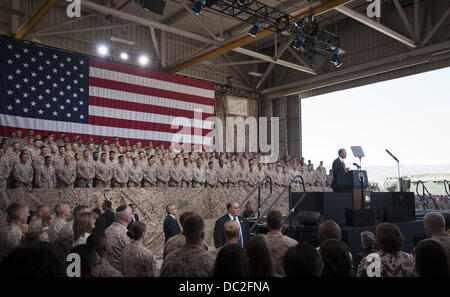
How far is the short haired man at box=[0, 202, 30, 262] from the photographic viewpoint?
3.58 metres

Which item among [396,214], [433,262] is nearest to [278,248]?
[433,262]

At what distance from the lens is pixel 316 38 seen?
11.2 metres

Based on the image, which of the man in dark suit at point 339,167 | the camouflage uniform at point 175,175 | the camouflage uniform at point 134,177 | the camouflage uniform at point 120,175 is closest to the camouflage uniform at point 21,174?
the camouflage uniform at point 120,175

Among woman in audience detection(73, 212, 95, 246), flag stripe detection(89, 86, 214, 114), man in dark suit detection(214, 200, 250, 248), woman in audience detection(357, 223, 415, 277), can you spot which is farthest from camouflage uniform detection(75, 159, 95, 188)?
woman in audience detection(357, 223, 415, 277)

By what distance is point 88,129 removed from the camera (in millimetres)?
12875

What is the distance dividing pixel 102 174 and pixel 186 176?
8.58ft

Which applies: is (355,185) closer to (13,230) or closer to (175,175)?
(13,230)

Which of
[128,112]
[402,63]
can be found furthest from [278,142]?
[128,112]

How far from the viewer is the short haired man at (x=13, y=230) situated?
3.58 m

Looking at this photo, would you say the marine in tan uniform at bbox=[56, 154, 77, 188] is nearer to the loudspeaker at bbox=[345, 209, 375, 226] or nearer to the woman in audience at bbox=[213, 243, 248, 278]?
the loudspeaker at bbox=[345, 209, 375, 226]

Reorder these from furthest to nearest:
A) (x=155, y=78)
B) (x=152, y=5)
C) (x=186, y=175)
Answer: (x=155, y=78) < (x=186, y=175) < (x=152, y=5)

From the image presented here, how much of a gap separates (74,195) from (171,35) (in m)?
12.0

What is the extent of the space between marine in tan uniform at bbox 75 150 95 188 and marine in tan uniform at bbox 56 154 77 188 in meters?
0.26

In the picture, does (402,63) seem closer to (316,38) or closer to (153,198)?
(316,38)
